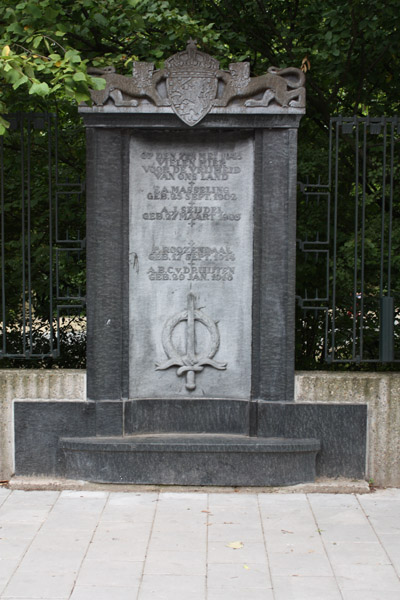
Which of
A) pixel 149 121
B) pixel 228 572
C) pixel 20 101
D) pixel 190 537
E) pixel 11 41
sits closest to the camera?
pixel 228 572

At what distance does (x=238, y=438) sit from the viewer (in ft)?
20.1

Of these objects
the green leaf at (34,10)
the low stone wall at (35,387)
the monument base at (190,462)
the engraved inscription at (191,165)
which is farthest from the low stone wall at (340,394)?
the green leaf at (34,10)

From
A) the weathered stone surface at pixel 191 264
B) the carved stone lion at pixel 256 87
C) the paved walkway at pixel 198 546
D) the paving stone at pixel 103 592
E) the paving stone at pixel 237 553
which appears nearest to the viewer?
the paving stone at pixel 103 592

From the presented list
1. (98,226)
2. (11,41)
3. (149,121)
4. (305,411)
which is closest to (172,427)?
(305,411)

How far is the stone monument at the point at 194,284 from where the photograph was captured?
5930 mm

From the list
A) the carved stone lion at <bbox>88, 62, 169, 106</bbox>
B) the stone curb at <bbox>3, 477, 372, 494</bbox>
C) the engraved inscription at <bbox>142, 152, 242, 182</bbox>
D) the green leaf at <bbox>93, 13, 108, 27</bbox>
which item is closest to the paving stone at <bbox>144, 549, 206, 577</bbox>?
the stone curb at <bbox>3, 477, 372, 494</bbox>

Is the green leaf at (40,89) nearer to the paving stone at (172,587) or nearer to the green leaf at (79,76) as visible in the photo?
the green leaf at (79,76)

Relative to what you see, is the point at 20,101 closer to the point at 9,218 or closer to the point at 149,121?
the point at 9,218

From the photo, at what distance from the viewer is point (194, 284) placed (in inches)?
246

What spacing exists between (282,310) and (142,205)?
53.9 inches

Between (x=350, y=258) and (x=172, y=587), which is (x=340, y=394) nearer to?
(x=350, y=258)

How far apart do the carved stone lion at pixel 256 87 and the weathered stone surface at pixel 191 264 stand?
33cm

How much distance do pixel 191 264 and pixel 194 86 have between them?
136 cm

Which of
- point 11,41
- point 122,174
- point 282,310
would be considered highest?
point 11,41
